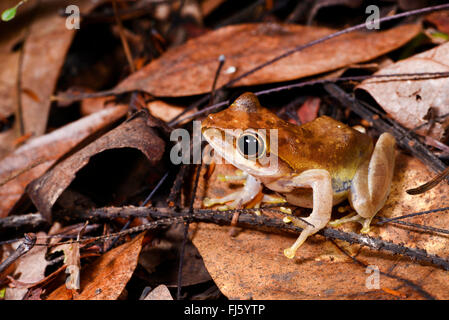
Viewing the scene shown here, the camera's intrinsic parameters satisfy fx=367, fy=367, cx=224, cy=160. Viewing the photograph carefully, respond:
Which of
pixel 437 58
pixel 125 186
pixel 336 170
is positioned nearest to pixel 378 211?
pixel 336 170

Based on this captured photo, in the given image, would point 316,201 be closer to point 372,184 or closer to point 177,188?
point 372,184

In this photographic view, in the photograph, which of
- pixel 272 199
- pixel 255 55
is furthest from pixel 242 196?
pixel 255 55

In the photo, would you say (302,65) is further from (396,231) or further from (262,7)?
(262,7)

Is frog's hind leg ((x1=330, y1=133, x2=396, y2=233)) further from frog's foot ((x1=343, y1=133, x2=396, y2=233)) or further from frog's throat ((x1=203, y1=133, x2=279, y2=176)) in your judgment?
frog's throat ((x1=203, y1=133, x2=279, y2=176))

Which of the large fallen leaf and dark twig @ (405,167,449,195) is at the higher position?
the large fallen leaf

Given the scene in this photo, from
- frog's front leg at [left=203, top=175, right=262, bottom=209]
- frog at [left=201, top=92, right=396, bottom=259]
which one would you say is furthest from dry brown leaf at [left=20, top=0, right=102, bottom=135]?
frog at [left=201, top=92, right=396, bottom=259]

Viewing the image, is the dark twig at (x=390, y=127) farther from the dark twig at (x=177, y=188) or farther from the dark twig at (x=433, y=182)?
the dark twig at (x=177, y=188)
